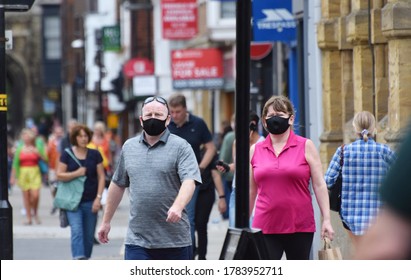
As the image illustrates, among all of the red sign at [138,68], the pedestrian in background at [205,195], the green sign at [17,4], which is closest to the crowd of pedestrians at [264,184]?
the green sign at [17,4]

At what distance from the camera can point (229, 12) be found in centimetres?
3522

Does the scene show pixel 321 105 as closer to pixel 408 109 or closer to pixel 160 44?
pixel 408 109

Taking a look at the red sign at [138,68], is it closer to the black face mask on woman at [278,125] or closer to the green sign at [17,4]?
the green sign at [17,4]

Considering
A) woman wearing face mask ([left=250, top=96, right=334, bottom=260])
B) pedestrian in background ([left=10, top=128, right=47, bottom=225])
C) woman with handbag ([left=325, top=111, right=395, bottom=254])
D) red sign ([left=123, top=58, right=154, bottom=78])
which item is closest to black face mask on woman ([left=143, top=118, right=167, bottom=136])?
woman wearing face mask ([left=250, top=96, right=334, bottom=260])

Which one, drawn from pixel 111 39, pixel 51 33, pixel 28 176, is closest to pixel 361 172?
pixel 28 176

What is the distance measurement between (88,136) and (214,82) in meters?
17.4

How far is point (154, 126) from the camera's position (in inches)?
350

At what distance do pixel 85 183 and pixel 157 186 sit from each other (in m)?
6.57

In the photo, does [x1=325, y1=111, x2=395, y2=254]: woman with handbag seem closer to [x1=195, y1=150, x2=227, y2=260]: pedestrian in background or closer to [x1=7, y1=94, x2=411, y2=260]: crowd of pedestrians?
[x1=7, y1=94, x2=411, y2=260]: crowd of pedestrians

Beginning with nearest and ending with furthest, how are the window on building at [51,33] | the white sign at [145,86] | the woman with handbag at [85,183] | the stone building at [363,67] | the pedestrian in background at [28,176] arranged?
the stone building at [363,67]
the woman with handbag at [85,183]
the pedestrian in background at [28,176]
the white sign at [145,86]
the window on building at [51,33]

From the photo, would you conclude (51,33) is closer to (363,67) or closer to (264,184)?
(363,67)

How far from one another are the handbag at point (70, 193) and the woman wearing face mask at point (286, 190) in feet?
17.4

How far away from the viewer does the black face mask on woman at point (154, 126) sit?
29.1 feet
